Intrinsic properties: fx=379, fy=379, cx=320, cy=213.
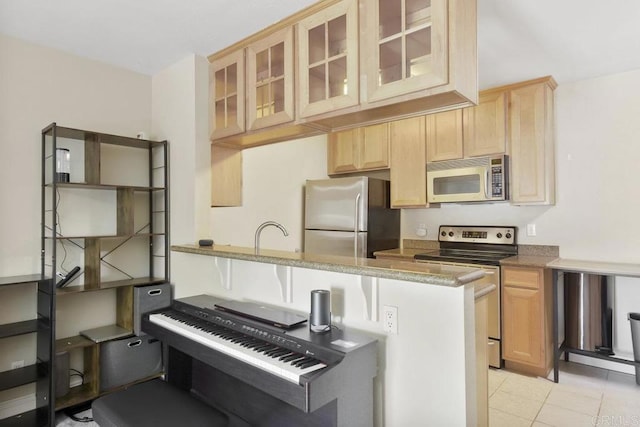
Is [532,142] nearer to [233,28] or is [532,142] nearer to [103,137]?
[233,28]

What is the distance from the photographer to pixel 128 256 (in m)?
2.96

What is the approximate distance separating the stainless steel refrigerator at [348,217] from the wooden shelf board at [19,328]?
2.36 meters

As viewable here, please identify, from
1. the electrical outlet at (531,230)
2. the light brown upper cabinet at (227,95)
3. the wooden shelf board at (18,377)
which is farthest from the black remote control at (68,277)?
the electrical outlet at (531,230)

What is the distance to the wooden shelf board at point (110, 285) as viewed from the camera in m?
2.47

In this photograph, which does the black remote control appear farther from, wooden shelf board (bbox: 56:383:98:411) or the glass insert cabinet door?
the glass insert cabinet door

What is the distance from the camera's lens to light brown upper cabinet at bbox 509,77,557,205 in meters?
3.20

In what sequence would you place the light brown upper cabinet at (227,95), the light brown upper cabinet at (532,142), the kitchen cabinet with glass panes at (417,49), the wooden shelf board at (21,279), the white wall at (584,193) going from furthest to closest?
the light brown upper cabinet at (532,142) < the white wall at (584,193) < the light brown upper cabinet at (227,95) < the wooden shelf board at (21,279) < the kitchen cabinet with glass panes at (417,49)

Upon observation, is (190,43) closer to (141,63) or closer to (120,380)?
(141,63)

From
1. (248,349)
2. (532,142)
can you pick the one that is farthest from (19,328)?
(532,142)

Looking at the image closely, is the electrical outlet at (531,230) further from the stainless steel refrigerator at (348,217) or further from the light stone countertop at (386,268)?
the light stone countertop at (386,268)

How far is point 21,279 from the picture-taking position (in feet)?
7.55

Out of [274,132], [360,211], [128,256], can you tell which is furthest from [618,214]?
[128,256]

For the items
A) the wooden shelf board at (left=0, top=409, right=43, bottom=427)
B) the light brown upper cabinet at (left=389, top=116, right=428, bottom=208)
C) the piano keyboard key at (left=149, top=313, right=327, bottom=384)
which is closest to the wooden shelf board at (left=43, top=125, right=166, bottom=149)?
the piano keyboard key at (left=149, top=313, right=327, bottom=384)

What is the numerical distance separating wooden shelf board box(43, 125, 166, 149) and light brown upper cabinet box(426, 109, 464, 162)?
2473mm
